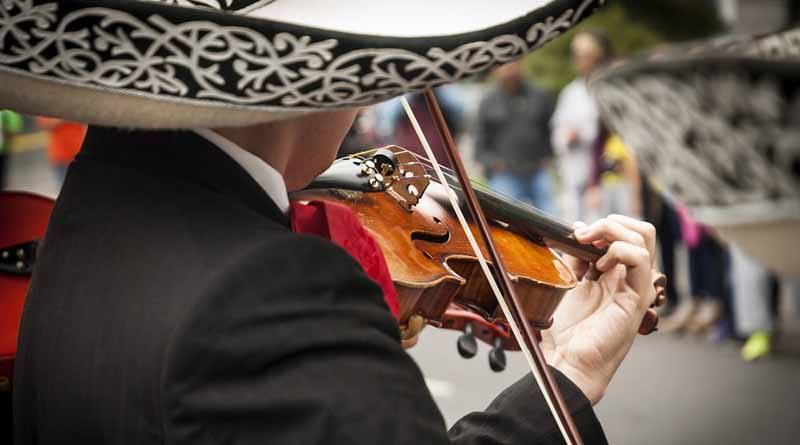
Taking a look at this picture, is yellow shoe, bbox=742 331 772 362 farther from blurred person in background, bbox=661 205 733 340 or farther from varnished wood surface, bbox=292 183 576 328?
varnished wood surface, bbox=292 183 576 328

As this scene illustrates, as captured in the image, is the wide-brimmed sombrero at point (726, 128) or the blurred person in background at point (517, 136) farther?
the blurred person in background at point (517, 136)

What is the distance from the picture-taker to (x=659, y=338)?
674cm

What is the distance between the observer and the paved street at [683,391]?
151 inches

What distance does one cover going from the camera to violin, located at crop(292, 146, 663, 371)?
67.4 inches

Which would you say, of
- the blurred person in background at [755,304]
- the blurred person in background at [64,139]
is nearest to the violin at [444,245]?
the blurred person in background at [755,304]

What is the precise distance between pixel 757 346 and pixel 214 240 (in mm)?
5554

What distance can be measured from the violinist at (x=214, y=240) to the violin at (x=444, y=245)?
483mm

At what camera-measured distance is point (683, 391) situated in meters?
5.44

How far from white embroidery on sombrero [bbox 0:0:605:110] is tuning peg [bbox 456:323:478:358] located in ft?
3.07

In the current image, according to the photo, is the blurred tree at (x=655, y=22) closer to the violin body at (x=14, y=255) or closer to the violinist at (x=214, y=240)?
the violin body at (x=14, y=255)

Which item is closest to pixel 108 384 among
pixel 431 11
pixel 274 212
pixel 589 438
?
pixel 274 212

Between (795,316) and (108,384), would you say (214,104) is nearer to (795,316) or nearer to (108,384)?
(108,384)

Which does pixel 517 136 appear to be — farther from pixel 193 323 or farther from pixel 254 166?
pixel 193 323

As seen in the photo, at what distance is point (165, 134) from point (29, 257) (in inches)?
26.4
